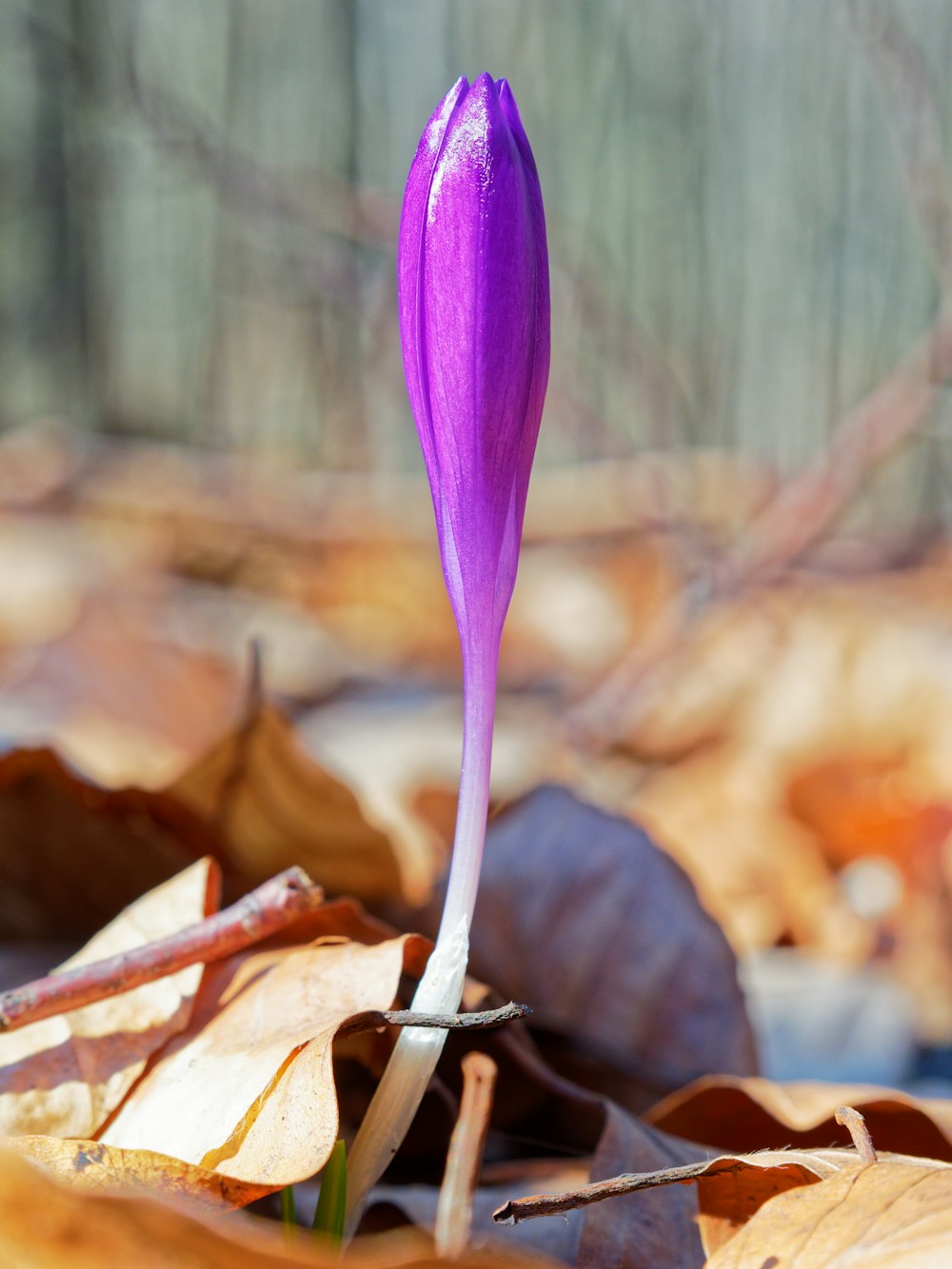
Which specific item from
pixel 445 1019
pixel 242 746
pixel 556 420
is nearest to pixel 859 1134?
pixel 445 1019

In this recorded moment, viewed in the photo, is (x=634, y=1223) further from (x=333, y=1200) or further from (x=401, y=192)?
(x=401, y=192)

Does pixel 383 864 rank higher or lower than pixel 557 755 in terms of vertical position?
higher

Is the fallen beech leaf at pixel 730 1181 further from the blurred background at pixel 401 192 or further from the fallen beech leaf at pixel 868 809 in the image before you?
the blurred background at pixel 401 192

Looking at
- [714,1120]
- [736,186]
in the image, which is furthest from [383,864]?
[736,186]

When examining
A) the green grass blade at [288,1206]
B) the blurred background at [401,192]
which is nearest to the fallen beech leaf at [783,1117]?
the green grass blade at [288,1206]

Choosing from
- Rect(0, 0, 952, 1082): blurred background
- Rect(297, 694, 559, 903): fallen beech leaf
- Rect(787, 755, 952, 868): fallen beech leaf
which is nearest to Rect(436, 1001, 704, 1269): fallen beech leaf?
Rect(297, 694, 559, 903): fallen beech leaf

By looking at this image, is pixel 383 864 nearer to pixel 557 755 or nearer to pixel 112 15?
pixel 557 755

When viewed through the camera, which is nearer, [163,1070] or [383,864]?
[163,1070]
